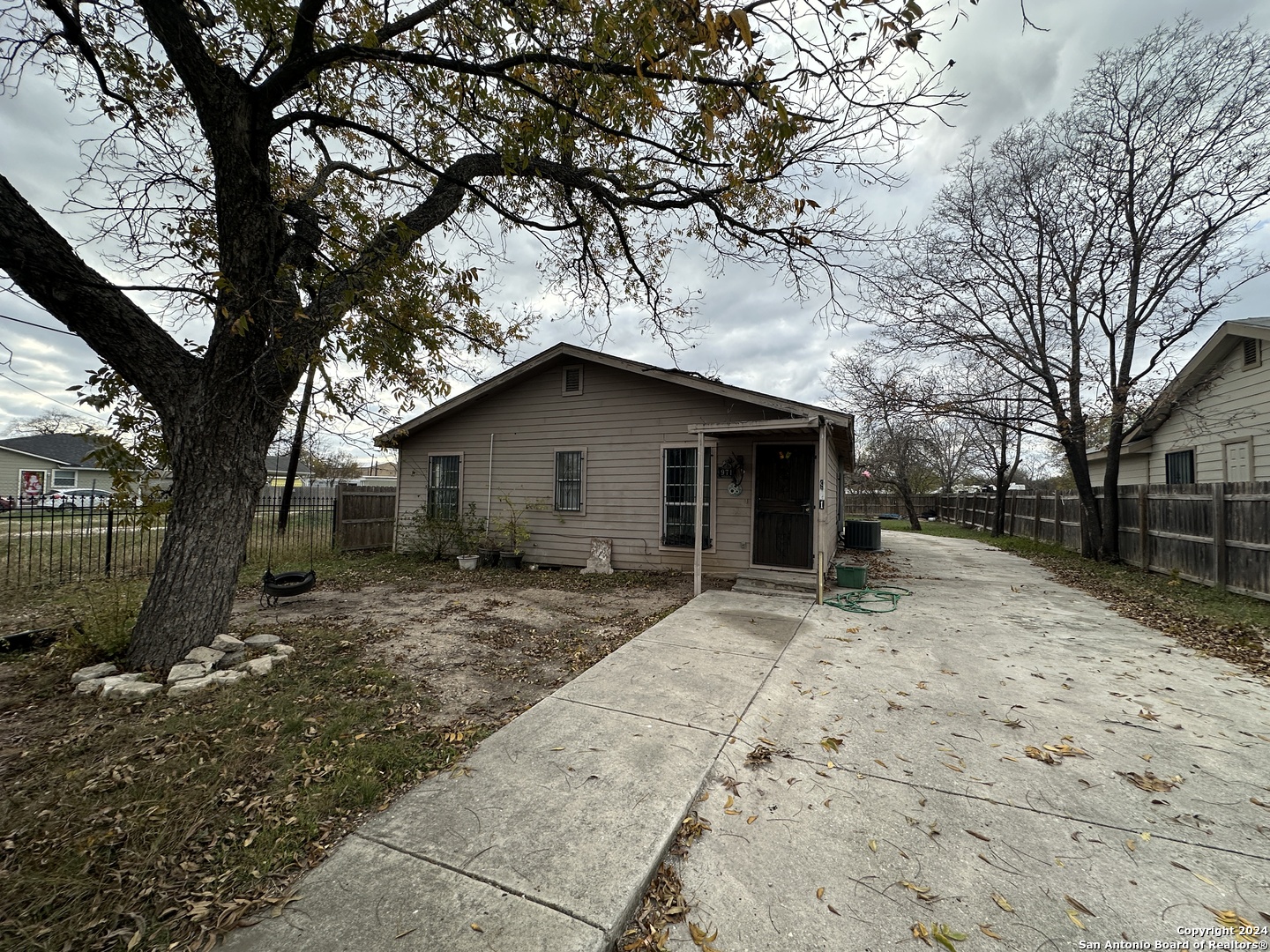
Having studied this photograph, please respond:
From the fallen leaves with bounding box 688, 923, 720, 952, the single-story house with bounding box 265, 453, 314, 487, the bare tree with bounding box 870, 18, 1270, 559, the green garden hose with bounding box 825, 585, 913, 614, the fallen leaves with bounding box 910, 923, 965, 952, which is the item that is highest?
the bare tree with bounding box 870, 18, 1270, 559

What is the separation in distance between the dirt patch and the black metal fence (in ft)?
4.93

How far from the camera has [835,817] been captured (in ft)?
7.49

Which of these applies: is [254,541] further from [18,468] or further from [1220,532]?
[18,468]

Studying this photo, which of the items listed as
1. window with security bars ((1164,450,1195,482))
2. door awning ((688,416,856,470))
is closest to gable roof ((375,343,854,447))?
door awning ((688,416,856,470))

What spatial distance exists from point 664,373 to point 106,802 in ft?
24.4

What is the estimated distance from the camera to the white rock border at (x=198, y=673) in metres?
3.25

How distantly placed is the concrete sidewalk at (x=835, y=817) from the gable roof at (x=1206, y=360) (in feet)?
26.8

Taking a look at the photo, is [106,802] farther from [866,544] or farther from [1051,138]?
[1051,138]

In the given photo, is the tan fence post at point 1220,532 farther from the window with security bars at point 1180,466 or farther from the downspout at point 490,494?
the downspout at point 490,494

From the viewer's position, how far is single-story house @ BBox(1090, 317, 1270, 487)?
855 centimetres

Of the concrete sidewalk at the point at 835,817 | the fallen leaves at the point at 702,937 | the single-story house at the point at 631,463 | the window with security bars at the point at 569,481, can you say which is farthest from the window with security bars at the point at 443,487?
the fallen leaves at the point at 702,937

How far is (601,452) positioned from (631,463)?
0.66 meters

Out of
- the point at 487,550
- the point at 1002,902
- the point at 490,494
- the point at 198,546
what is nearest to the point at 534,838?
the point at 1002,902

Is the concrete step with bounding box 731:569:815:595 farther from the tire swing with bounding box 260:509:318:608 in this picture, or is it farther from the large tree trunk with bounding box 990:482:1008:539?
the large tree trunk with bounding box 990:482:1008:539
